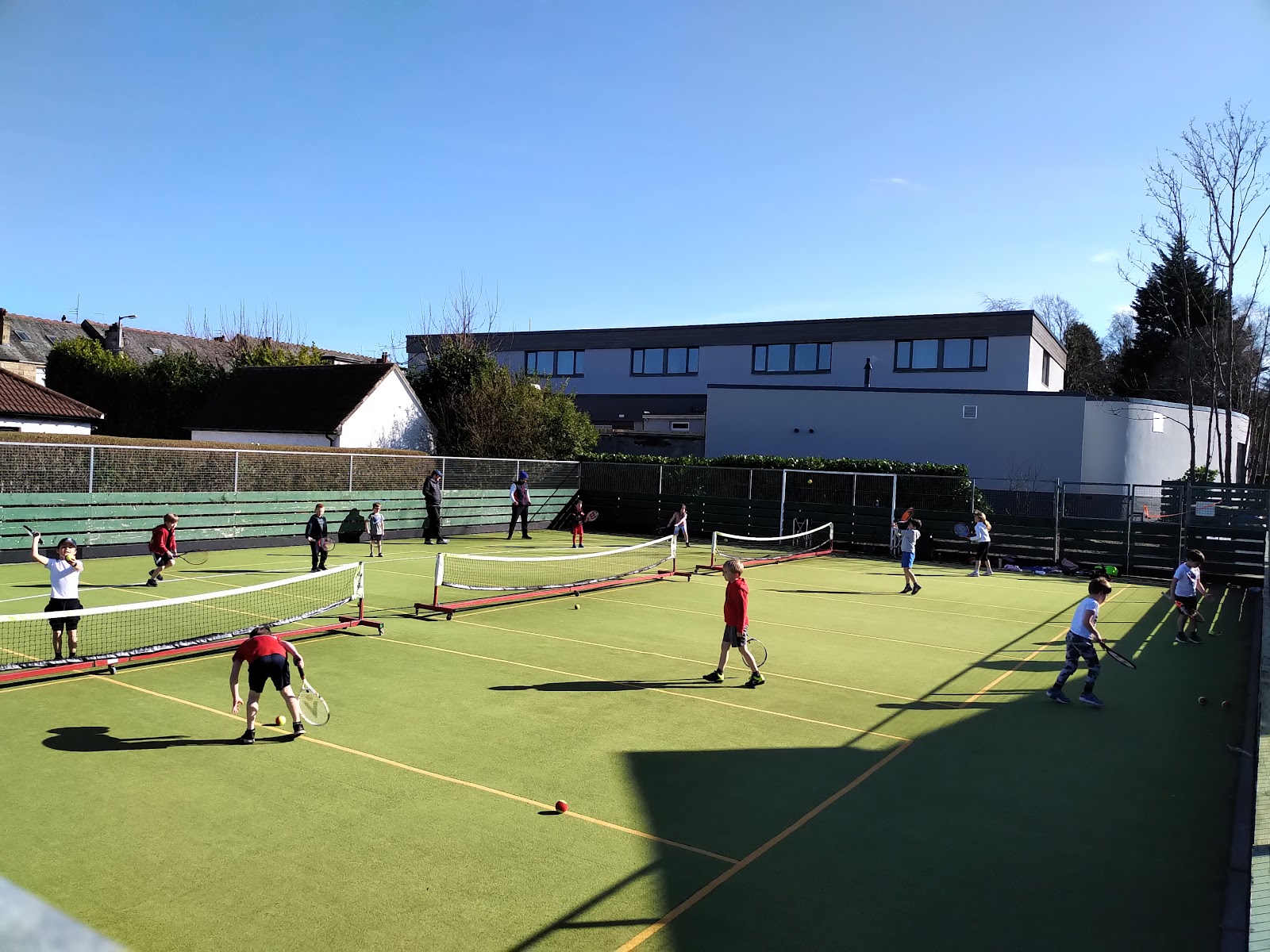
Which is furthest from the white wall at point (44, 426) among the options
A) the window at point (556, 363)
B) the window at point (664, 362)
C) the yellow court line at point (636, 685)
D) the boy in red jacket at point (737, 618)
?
the boy in red jacket at point (737, 618)

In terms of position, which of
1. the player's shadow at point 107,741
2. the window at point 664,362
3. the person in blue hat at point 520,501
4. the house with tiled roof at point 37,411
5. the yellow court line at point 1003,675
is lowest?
the player's shadow at point 107,741

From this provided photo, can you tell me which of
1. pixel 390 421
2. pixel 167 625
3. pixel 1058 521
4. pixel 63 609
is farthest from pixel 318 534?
pixel 1058 521

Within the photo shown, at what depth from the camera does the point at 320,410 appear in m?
38.6

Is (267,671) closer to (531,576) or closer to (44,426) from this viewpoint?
(531,576)

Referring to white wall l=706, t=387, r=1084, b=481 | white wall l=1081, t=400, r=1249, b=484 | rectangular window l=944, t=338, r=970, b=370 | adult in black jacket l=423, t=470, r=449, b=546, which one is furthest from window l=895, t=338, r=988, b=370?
adult in black jacket l=423, t=470, r=449, b=546

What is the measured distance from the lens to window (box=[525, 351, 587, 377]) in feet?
177

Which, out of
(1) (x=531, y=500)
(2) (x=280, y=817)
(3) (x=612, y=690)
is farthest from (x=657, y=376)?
(2) (x=280, y=817)

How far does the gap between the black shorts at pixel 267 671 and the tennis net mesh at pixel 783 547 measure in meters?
19.7

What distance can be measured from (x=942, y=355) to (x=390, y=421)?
24.2 meters

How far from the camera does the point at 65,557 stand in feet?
38.8

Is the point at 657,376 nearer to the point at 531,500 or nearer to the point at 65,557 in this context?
the point at 531,500

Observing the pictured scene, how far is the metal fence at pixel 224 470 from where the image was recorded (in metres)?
21.4

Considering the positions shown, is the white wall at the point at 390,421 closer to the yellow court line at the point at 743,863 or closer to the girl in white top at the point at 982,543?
the girl in white top at the point at 982,543

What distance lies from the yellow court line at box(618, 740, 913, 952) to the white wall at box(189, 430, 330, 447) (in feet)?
100
